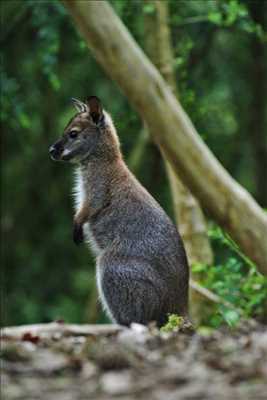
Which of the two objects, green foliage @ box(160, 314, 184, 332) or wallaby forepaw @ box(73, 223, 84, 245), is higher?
wallaby forepaw @ box(73, 223, 84, 245)

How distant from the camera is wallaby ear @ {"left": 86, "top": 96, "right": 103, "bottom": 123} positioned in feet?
27.7

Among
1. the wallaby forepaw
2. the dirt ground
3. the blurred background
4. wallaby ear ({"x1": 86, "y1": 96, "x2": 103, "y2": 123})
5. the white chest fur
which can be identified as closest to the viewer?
the dirt ground

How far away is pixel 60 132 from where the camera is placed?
1581 cm

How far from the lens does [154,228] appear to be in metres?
7.66

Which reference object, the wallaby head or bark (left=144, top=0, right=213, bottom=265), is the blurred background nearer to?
bark (left=144, top=0, right=213, bottom=265)

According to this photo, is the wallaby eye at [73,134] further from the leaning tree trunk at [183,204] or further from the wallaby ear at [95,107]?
the leaning tree trunk at [183,204]

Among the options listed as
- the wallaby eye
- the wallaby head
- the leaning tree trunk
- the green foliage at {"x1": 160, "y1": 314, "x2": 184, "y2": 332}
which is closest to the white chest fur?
the wallaby head

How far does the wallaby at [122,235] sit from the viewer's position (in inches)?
293

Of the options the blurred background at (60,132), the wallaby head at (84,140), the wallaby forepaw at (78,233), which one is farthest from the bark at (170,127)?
the blurred background at (60,132)

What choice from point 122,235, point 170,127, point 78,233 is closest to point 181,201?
point 78,233

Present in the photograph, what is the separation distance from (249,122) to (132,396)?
42.0ft

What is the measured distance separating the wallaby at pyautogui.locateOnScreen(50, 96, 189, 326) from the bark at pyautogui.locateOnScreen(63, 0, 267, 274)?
7.69 ft

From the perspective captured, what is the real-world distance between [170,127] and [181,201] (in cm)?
537

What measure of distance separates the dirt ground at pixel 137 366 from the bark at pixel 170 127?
0.62m
